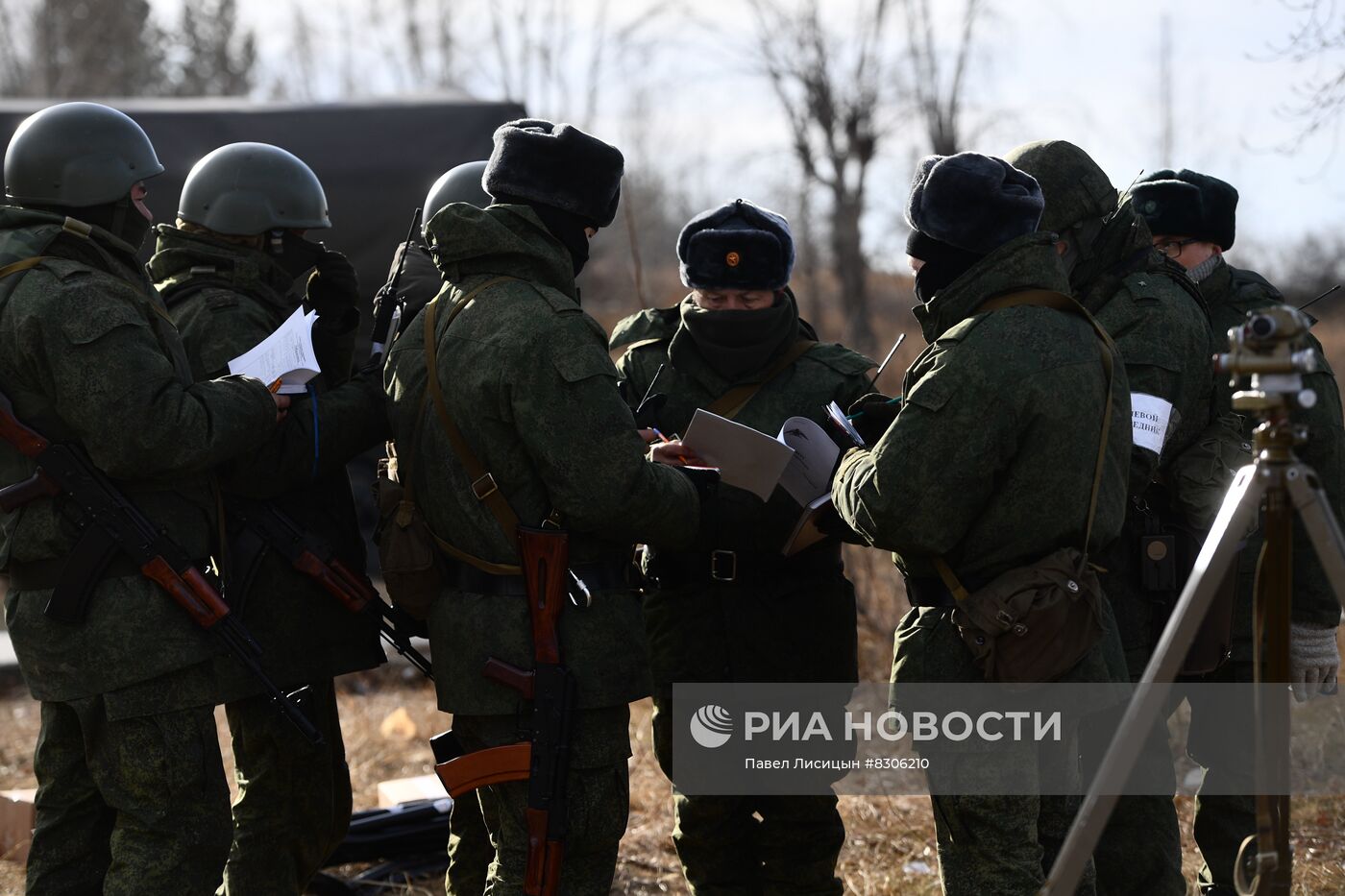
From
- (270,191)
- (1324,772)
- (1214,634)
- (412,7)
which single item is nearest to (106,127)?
(270,191)

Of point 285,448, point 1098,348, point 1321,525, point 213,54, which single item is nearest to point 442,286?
point 285,448

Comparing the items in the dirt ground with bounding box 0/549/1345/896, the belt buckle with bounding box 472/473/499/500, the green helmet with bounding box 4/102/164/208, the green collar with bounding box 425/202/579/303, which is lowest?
the dirt ground with bounding box 0/549/1345/896

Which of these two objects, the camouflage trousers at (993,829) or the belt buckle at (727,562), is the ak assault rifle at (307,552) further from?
the camouflage trousers at (993,829)

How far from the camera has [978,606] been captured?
10.1 feet

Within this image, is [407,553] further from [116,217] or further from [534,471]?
[116,217]

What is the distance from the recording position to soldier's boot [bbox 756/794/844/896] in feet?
12.8

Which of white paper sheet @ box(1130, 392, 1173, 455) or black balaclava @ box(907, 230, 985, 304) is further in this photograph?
white paper sheet @ box(1130, 392, 1173, 455)

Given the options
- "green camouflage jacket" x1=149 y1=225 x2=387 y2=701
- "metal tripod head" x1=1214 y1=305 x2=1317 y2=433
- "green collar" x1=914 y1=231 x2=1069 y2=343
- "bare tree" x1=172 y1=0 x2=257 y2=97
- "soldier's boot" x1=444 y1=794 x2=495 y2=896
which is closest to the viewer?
"metal tripod head" x1=1214 y1=305 x2=1317 y2=433

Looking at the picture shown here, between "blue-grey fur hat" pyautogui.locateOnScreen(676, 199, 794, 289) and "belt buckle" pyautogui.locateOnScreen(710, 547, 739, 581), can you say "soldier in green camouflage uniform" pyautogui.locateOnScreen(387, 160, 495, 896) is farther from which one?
"belt buckle" pyautogui.locateOnScreen(710, 547, 739, 581)

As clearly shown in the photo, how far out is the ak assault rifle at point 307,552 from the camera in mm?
3756

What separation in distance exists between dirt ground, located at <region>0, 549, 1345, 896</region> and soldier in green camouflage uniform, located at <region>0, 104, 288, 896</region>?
139cm

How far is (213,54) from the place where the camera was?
28.7 m

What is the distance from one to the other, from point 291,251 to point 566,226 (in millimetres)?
1094

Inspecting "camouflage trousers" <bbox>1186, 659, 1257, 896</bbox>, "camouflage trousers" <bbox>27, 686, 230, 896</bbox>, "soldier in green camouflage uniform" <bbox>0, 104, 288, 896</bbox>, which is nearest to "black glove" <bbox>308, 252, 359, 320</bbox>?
"soldier in green camouflage uniform" <bbox>0, 104, 288, 896</bbox>
